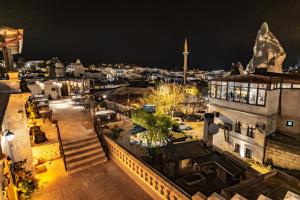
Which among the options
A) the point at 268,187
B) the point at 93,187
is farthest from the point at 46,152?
the point at 268,187

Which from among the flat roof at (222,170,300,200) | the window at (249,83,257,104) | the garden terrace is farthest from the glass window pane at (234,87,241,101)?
the flat roof at (222,170,300,200)

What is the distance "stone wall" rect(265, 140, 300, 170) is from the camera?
16859mm

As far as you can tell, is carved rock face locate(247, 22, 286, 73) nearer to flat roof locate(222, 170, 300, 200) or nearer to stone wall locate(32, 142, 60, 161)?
flat roof locate(222, 170, 300, 200)

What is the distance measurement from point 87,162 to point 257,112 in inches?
656

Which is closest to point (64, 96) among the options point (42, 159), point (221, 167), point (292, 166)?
point (42, 159)

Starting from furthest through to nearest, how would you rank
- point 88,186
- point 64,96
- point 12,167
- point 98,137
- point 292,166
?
point 64,96, point 292,166, point 98,137, point 88,186, point 12,167

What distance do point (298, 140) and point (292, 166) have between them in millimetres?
3000

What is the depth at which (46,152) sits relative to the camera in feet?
34.8

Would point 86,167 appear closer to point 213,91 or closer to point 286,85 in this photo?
point 213,91

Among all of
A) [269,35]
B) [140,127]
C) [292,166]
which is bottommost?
[292,166]

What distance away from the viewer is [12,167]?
7195mm

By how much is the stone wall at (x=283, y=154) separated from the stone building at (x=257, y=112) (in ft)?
1.51

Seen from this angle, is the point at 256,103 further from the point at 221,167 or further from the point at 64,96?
the point at 64,96

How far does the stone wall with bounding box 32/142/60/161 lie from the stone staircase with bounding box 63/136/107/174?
660 millimetres
